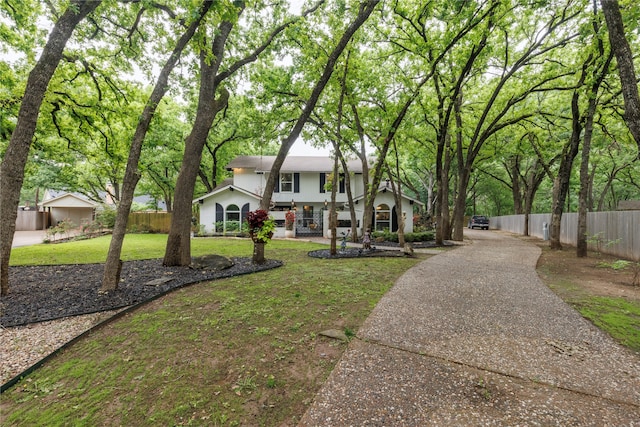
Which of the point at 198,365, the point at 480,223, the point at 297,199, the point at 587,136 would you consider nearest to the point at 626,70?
the point at 198,365

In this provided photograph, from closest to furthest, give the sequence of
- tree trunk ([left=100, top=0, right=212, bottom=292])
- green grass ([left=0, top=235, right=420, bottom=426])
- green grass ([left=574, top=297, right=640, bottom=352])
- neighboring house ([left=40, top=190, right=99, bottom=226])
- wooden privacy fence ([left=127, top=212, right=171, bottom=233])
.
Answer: green grass ([left=0, top=235, right=420, bottom=426]) → green grass ([left=574, top=297, right=640, bottom=352]) → tree trunk ([left=100, top=0, right=212, bottom=292]) → wooden privacy fence ([left=127, top=212, right=171, bottom=233]) → neighboring house ([left=40, top=190, right=99, bottom=226])

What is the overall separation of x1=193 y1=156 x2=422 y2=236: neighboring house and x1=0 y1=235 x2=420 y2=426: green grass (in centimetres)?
1457

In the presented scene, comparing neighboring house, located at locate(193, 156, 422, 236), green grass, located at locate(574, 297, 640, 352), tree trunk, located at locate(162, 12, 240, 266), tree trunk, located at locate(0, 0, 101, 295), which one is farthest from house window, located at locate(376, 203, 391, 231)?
tree trunk, located at locate(0, 0, 101, 295)

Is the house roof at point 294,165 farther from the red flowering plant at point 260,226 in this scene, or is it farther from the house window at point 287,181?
the red flowering plant at point 260,226

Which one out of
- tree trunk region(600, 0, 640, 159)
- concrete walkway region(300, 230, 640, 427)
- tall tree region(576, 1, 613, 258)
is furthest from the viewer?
tall tree region(576, 1, 613, 258)

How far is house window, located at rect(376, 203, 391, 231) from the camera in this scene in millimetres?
20734

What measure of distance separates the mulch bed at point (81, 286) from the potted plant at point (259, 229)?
0.45 meters

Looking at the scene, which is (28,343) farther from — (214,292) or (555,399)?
(555,399)

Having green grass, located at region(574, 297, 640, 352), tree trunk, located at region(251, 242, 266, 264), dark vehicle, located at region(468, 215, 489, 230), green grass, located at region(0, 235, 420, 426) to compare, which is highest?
dark vehicle, located at region(468, 215, 489, 230)

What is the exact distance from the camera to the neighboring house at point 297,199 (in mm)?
20234

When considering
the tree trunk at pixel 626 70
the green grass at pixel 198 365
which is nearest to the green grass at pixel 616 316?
the tree trunk at pixel 626 70

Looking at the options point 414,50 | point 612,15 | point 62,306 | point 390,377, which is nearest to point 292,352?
point 390,377

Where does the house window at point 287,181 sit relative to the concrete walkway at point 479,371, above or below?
above

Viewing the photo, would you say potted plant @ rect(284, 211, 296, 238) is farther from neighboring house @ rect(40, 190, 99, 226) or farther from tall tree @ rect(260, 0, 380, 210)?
neighboring house @ rect(40, 190, 99, 226)
